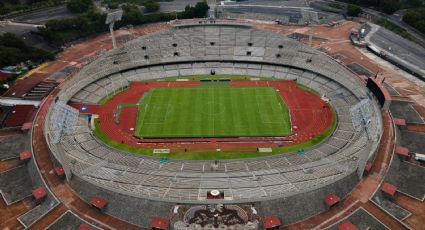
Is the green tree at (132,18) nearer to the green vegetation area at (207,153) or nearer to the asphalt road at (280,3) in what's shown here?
the asphalt road at (280,3)

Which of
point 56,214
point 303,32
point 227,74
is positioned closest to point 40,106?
point 56,214

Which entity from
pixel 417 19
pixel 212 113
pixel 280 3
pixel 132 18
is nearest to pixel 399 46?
pixel 417 19

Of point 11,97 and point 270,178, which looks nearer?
point 270,178

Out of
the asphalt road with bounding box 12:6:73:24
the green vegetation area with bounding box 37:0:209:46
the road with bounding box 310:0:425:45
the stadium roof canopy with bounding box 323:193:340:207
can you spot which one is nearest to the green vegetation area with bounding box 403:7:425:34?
the road with bounding box 310:0:425:45

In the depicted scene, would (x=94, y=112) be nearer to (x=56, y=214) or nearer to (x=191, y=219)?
(x=56, y=214)

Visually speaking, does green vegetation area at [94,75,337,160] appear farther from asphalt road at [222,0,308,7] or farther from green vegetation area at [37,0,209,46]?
asphalt road at [222,0,308,7]

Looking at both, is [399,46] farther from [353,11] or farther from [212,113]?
[212,113]

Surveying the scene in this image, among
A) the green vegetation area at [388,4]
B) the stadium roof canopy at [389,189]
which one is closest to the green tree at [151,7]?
the green vegetation area at [388,4]
